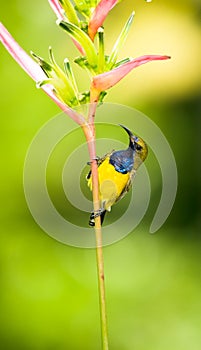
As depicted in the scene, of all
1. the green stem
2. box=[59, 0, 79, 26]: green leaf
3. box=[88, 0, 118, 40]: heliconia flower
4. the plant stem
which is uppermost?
box=[59, 0, 79, 26]: green leaf

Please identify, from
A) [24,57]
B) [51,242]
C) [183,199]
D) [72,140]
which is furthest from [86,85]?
[24,57]

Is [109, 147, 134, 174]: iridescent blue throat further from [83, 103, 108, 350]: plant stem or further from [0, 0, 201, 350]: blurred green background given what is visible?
[0, 0, 201, 350]: blurred green background

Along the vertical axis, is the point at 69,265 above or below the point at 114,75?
above

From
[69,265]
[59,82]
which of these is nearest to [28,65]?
[59,82]

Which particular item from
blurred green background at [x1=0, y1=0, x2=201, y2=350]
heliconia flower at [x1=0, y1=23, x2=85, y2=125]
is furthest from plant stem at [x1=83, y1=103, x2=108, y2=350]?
blurred green background at [x1=0, y1=0, x2=201, y2=350]

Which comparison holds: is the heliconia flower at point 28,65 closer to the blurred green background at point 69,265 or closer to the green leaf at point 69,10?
the green leaf at point 69,10

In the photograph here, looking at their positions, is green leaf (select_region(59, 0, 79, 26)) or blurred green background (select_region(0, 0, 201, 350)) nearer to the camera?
green leaf (select_region(59, 0, 79, 26))

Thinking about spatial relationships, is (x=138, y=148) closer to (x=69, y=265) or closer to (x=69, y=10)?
(x=69, y=10)
